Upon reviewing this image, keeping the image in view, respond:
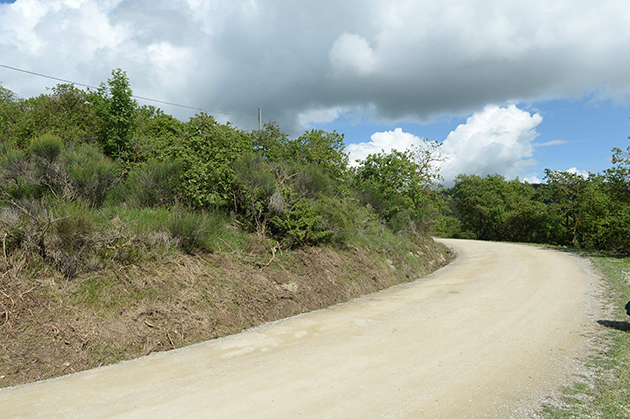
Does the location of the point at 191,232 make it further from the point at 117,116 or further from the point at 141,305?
the point at 117,116

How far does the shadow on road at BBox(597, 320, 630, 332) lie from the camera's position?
743 cm

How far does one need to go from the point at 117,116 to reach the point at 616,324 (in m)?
15.7

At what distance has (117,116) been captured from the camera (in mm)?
13508

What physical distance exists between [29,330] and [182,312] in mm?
2355

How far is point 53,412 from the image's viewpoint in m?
4.30

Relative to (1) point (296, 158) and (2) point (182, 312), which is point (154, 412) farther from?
(1) point (296, 158)

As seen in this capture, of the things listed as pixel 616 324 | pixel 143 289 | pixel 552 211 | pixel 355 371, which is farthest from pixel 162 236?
pixel 552 211

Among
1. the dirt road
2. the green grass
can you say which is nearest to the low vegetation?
the dirt road

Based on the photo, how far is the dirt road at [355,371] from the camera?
436 centimetres

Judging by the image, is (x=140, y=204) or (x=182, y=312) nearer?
(x=182, y=312)

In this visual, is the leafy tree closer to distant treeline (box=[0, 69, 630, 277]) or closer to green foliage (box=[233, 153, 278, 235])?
distant treeline (box=[0, 69, 630, 277])

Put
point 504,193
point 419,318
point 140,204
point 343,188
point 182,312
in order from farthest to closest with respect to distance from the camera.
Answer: point 504,193 < point 343,188 < point 140,204 < point 419,318 < point 182,312

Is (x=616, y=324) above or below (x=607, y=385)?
above

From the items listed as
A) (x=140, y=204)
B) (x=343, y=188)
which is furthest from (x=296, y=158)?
(x=140, y=204)
